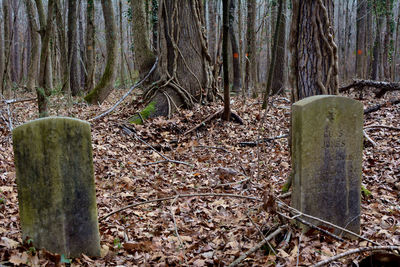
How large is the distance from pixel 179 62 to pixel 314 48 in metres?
5.09

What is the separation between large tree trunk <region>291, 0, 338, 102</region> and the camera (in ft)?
15.7

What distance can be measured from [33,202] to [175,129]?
5385 mm

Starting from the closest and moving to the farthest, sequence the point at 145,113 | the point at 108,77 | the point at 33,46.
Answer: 1. the point at 145,113
2. the point at 108,77
3. the point at 33,46

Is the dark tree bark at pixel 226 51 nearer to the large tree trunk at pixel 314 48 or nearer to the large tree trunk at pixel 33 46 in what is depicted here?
the large tree trunk at pixel 314 48

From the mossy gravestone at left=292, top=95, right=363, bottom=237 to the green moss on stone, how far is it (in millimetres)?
5634

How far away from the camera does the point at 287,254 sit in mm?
3283

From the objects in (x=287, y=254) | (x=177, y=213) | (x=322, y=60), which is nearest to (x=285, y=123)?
(x=322, y=60)

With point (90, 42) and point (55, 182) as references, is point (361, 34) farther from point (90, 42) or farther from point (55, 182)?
point (55, 182)

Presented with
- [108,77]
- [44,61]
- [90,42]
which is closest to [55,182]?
[44,61]

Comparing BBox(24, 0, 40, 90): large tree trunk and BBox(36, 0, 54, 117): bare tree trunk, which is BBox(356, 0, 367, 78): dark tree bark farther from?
BBox(36, 0, 54, 117): bare tree trunk

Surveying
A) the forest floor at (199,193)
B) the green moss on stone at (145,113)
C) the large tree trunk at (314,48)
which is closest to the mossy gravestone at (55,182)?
the forest floor at (199,193)

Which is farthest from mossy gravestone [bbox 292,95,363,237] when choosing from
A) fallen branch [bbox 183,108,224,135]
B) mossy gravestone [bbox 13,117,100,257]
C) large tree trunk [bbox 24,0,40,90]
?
large tree trunk [bbox 24,0,40,90]

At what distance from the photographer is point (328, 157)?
364 cm

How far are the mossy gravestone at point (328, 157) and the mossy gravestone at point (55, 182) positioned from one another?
2102 millimetres
